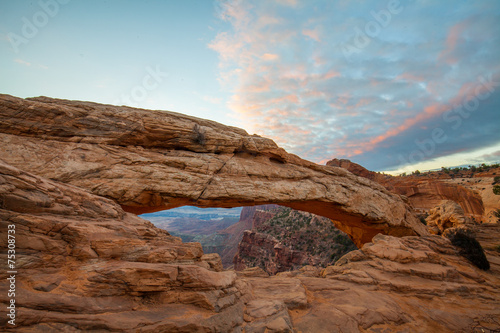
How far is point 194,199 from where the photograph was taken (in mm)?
11562

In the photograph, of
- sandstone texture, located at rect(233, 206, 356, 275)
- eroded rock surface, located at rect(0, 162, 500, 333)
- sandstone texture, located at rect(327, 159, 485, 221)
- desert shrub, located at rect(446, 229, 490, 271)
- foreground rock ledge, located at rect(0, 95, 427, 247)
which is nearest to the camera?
eroded rock surface, located at rect(0, 162, 500, 333)

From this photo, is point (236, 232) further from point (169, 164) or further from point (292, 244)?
point (169, 164)

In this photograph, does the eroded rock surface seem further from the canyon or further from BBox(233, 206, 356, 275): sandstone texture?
BBox(233, 206, 356, 275): sandstone texture

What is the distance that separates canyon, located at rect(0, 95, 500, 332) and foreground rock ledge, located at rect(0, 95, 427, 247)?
75 mm

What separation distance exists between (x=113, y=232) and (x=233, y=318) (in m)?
4.83

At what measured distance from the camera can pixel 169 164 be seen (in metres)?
11.9

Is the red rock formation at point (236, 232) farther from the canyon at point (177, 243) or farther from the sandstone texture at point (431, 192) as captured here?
the canyon at point (177, 243)

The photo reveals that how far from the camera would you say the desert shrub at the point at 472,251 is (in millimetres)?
12039

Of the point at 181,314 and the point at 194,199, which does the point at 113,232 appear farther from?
the point at 194,199

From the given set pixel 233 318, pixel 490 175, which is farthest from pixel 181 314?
pixel 490 175

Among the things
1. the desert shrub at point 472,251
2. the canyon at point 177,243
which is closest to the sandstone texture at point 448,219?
the canyon at point 177,243

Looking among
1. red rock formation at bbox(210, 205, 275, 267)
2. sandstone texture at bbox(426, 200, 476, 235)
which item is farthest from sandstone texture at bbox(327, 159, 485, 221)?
red rock formation at bbox(210, 205, 275, 267)

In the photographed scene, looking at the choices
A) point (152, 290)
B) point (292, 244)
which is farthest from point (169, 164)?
point (292, 244)

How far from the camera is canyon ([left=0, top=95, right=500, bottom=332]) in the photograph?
5.01 meters
